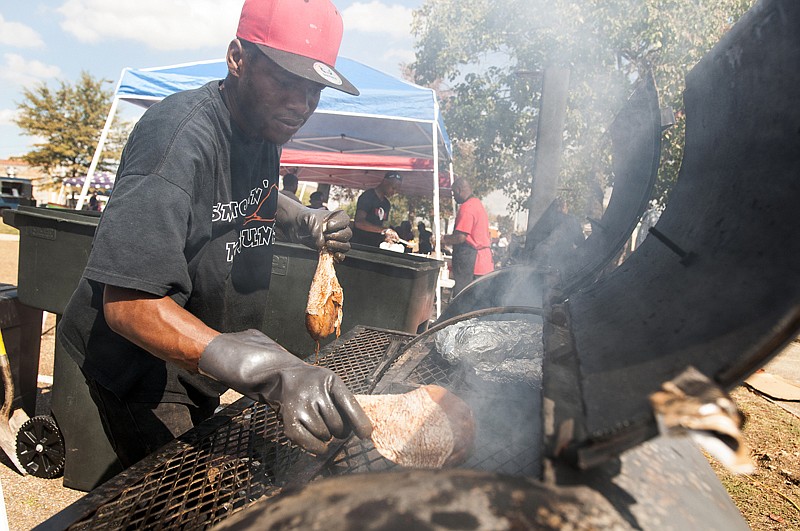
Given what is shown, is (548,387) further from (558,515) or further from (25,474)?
(25,474)

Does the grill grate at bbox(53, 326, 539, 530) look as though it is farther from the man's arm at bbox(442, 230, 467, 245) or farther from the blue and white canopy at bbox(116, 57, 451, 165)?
the blue and white canopy at bbox(116, 57, 451, 165)

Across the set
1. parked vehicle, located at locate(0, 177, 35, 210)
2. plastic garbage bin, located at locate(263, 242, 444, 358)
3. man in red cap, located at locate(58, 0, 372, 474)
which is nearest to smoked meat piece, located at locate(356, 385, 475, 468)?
man in red cap, located at locate(58, 0, 372, 474)

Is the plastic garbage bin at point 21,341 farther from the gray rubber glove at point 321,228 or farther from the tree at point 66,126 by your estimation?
the tree at point 66,126

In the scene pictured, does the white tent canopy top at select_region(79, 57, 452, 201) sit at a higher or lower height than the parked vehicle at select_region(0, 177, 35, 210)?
higher

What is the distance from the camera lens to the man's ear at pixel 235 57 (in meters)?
1.82

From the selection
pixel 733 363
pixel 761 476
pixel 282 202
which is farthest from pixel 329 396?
pixel 761 476

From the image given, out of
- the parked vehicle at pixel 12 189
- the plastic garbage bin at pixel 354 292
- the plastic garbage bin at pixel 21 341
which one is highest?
the plastic garbage bin at pixel 354 292

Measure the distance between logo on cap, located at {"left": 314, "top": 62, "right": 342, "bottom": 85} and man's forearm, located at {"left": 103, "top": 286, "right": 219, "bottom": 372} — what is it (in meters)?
0.97

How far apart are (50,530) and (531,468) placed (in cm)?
115

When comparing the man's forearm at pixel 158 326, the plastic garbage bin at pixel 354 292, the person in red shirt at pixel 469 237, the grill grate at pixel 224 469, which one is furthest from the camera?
the person in red shirt at pixel 469 237

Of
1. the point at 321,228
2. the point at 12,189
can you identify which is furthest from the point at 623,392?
the point at 12,189

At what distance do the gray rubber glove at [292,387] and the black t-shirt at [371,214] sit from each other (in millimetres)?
5938

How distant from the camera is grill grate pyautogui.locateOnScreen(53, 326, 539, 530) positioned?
1.11 metres

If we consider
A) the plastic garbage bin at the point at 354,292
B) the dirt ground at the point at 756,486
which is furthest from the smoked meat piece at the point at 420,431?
the plastic garbage bin at the point at 354,292
